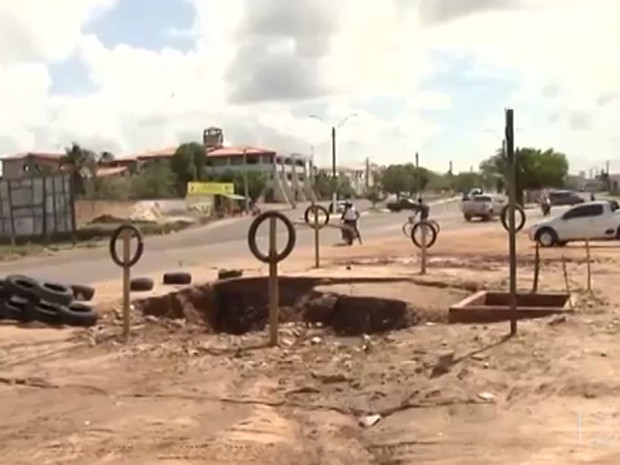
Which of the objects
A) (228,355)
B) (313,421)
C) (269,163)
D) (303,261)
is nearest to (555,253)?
(303,261)

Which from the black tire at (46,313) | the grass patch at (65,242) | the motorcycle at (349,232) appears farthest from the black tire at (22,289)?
the motorcycle at (349,232)

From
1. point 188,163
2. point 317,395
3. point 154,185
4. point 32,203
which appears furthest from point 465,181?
point 317,395

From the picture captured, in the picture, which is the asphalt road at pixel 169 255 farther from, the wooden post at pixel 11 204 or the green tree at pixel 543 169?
the green tree at pixel 543 169

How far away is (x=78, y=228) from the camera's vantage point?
50.7m

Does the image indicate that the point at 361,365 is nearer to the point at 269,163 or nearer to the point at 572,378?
the point at 572,378

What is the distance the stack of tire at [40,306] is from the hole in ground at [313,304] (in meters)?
1.82

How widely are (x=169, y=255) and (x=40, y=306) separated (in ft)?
61.5

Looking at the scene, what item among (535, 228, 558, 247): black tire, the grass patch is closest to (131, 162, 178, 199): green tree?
the grass patch

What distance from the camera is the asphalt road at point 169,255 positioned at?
27.8m

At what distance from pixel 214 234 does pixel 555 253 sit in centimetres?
2389

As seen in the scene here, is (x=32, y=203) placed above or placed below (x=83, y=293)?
above

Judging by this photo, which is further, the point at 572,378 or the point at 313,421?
the point at 572,378

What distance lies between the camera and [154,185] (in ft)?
310

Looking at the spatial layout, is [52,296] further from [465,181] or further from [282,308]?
[465,181]
